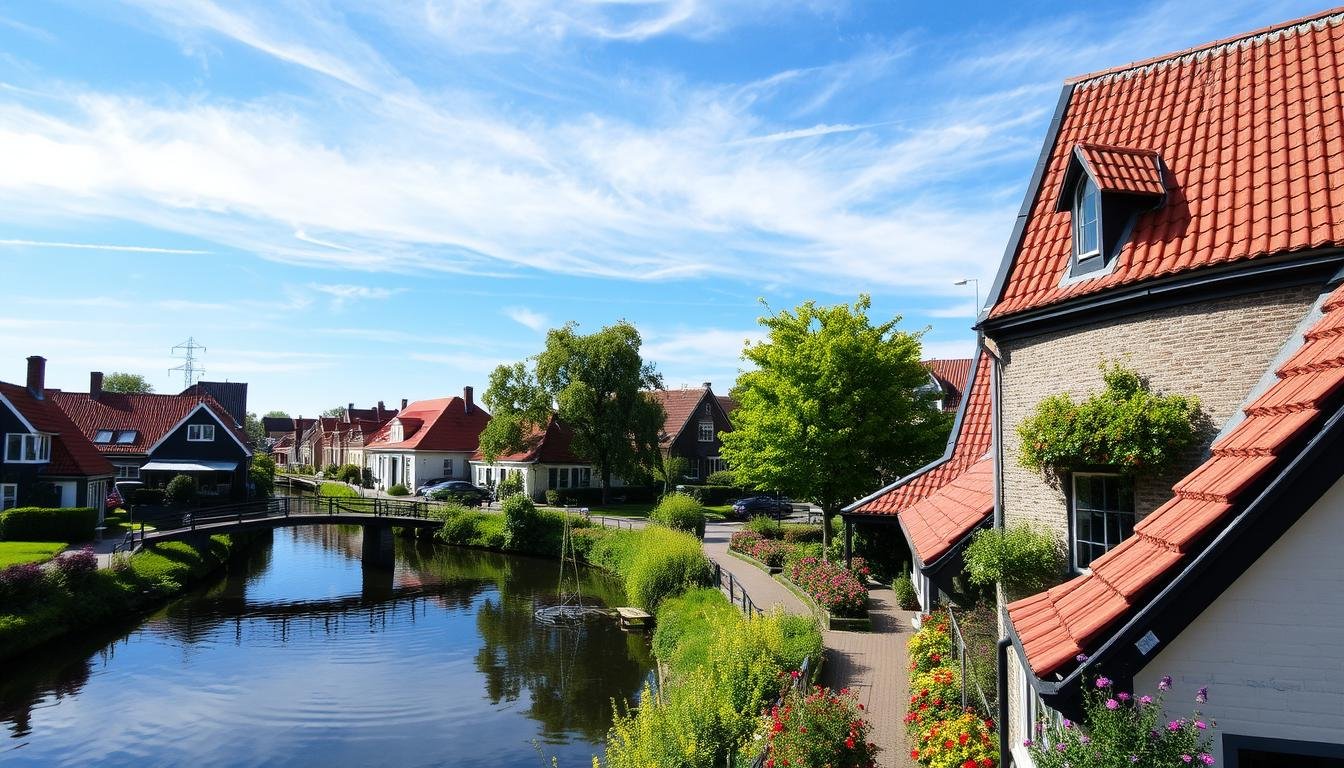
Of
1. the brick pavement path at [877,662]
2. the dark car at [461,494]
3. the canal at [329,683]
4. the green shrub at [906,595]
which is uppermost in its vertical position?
the dark car at [461,494]

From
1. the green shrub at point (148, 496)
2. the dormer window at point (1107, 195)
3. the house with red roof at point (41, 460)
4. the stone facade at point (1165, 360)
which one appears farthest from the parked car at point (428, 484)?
the dormer window at point (1107, 195)

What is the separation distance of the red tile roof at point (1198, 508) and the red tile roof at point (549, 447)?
170 feet

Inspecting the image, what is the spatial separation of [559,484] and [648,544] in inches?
1147

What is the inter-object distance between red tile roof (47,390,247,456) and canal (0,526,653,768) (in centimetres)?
2239

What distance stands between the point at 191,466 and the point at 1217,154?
5396 centimetres

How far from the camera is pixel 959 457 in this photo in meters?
18.5

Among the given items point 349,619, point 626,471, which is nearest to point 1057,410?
point 349,619

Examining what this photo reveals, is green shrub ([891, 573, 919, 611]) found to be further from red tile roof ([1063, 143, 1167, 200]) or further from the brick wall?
red tile roof ([1063, 143, 1167, 200])

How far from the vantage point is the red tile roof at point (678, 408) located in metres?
62.2

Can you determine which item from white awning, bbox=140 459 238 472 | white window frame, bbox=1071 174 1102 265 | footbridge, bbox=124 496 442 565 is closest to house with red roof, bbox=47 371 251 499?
white awning, bbox=140 459 238 472

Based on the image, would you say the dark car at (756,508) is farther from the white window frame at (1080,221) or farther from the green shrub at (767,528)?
the white window frame at (1080,221)

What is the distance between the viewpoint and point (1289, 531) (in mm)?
5359

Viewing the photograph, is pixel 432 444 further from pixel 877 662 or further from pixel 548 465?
pixel 877 662

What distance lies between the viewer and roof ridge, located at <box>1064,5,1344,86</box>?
1032 cm
